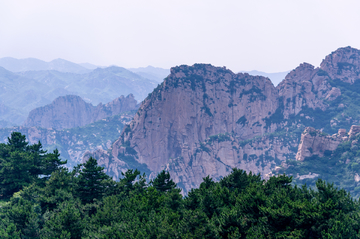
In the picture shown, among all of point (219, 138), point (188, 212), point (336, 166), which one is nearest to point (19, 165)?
point (188, 212)

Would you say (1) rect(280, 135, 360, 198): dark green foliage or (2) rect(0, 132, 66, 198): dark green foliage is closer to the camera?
(2) rect(0, 132, 66, 198): dark green foliage

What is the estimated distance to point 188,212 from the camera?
101ft

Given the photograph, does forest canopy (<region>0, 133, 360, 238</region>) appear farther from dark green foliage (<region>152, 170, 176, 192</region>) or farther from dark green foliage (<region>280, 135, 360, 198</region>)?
dark green foliage (<region>280, 135, 360, 198</region>)

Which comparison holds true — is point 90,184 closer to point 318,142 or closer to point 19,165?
point 19,165

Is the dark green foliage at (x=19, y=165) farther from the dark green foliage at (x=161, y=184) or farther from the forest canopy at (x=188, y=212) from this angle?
the dark green foliage at (x=161, y=184)

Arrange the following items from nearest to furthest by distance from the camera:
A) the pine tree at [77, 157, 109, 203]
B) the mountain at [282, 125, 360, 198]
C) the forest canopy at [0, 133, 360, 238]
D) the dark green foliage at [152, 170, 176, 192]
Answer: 1. the forest canopy at [0, 133, 360, 238]
2. the pine tree at [77, 157, 109, 203]
3. the dark green foliage at [152, 170, 176, 192]
4. the mountain at [282, 125, 360, 198]

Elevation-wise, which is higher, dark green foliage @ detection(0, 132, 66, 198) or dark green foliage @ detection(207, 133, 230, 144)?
dark green foliage @ detection(0, 132, 66, 198)

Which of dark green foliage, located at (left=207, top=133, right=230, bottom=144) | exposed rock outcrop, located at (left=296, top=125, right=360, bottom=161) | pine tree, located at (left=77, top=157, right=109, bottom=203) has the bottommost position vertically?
dark green foliage, located at (left=207, top=133, right=230, bottom=144)

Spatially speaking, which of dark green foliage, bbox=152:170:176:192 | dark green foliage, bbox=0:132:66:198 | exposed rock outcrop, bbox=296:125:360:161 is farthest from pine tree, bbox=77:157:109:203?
exposed rock outcrop, bbox=296:125:360:161

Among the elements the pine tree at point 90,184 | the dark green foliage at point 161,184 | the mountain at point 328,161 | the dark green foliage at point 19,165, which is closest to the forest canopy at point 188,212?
the pine tree at point 90,184

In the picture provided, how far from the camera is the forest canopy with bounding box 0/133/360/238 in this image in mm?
28266

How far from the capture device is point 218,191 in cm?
3953

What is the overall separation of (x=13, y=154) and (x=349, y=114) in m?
196

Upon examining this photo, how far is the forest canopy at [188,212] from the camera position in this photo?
2827 centimetres
